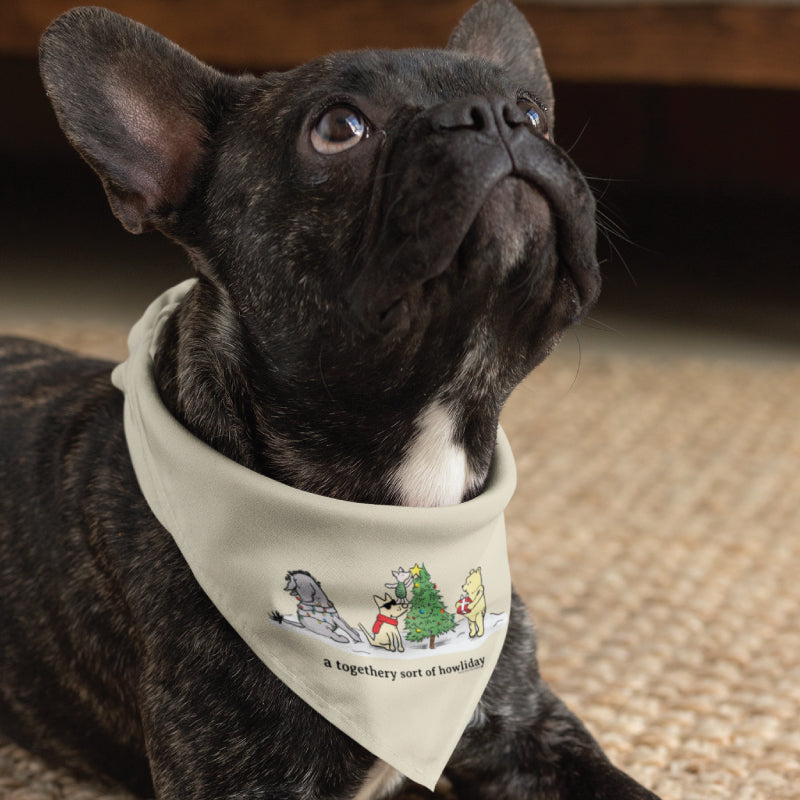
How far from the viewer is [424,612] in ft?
4.31

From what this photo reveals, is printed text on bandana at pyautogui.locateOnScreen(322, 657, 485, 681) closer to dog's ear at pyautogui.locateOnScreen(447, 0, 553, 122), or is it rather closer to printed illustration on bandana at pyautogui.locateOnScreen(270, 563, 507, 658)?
printed illustration on bandana at pyautogui.locateOnScreen(270, 563, 507, 658)

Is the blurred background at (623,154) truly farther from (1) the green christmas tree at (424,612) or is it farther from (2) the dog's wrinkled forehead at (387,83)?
(1) the green christmas tree at (424,612)

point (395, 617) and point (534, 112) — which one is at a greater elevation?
point (534, 112)

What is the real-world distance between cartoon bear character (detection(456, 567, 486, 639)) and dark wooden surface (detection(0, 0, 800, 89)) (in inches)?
74.1

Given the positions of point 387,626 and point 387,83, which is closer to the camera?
point 387,83

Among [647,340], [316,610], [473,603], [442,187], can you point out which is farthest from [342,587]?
[647,340]

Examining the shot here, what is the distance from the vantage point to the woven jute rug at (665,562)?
5.18 ft

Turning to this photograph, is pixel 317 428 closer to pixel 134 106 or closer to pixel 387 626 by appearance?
pixel 387 626

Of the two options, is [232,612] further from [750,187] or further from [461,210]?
[750,187]

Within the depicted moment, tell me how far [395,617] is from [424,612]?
32 millimetres

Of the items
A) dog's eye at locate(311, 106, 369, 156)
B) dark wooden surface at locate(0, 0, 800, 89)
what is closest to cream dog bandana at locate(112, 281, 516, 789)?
dog's eye at locate(311, 106, 369, 156)

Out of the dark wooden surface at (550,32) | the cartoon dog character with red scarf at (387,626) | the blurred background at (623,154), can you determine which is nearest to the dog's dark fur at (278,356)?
the cartoon dog character with red scarf at (387,626)

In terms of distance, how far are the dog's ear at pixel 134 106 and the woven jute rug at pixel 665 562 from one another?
2.39 feet

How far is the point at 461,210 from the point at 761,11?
200 cm
